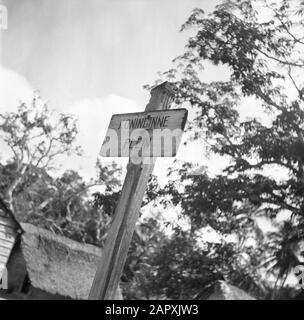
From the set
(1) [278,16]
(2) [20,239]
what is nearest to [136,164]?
(1) [278,16]

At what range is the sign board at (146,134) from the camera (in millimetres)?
2312

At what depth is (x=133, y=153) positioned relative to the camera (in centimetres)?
238

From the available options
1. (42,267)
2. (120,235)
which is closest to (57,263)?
(42,267)

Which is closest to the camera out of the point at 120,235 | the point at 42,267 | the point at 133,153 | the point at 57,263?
the point at 120,235

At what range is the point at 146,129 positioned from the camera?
243 cm

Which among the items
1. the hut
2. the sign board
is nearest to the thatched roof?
the hut

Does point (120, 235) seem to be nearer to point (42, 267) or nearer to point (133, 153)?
point (133, 153)

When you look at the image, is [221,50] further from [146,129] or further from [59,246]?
[59,246]

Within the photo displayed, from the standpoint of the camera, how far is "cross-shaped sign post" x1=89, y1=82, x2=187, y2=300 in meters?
2.18

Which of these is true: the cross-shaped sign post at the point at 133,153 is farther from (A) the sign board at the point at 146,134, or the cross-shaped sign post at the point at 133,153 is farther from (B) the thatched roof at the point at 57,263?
(B) the thatched roof at the point at 57,263

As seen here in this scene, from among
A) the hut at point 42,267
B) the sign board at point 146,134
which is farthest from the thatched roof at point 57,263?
the sign board at point 146,134

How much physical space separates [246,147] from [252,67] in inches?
107

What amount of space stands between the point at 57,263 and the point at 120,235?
722 inches

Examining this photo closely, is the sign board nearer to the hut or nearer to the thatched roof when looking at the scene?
the hut
